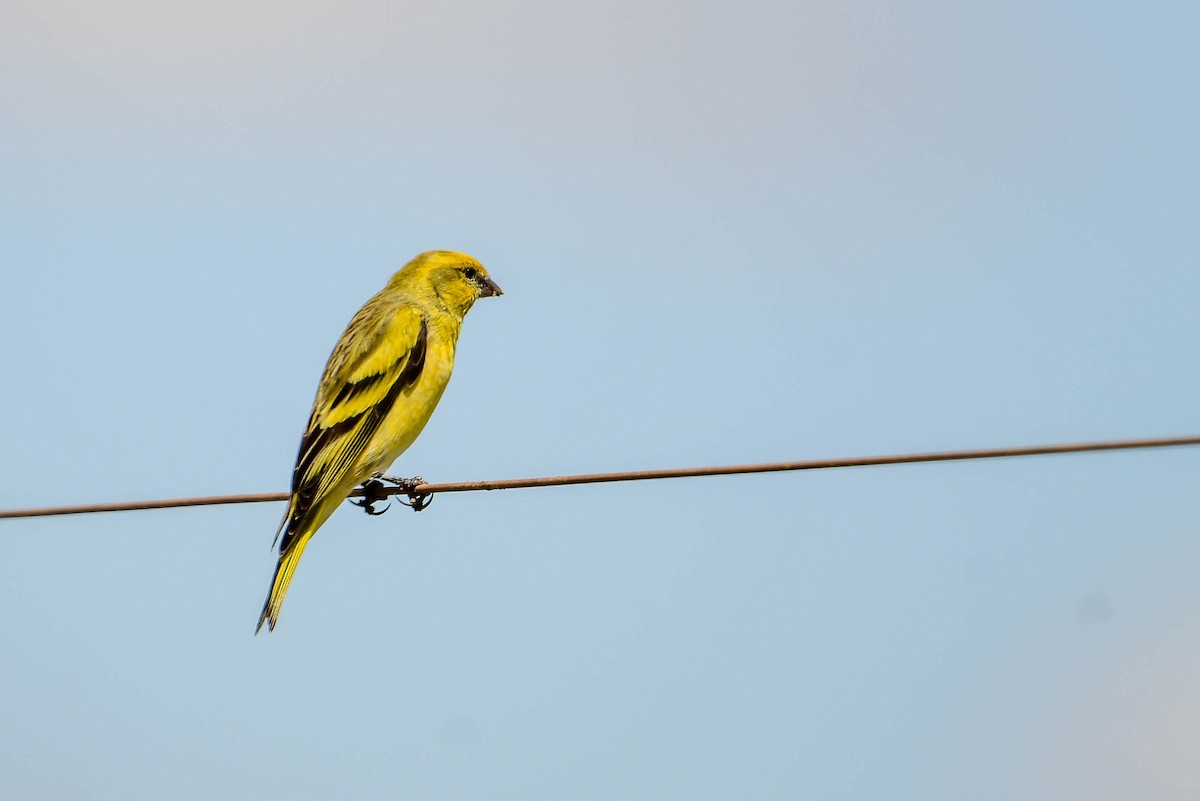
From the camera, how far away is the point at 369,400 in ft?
34.8

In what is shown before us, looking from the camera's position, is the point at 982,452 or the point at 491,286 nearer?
the point at 982,452

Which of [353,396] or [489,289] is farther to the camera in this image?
[489,289]

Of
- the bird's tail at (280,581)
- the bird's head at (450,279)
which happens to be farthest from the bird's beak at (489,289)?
the bird's tail at (280,581)

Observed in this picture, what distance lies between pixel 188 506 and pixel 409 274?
5381mm

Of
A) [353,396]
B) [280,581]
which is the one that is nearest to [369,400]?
[353,396]

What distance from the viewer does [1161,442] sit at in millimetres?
5871

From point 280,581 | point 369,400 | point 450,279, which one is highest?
point 450,279

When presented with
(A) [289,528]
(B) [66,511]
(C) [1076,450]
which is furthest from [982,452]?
(A) [289,528]

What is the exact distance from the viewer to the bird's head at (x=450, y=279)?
1202 cm

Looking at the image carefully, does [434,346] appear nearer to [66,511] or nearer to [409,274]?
[409,274]

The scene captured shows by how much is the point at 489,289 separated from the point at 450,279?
0.37 m

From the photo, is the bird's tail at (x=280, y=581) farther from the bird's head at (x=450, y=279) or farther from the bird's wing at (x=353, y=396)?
the bird's head at (x=450, y=279)

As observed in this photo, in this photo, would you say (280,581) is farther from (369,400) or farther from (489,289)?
(489,289)

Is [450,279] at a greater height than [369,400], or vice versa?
[450,279]
